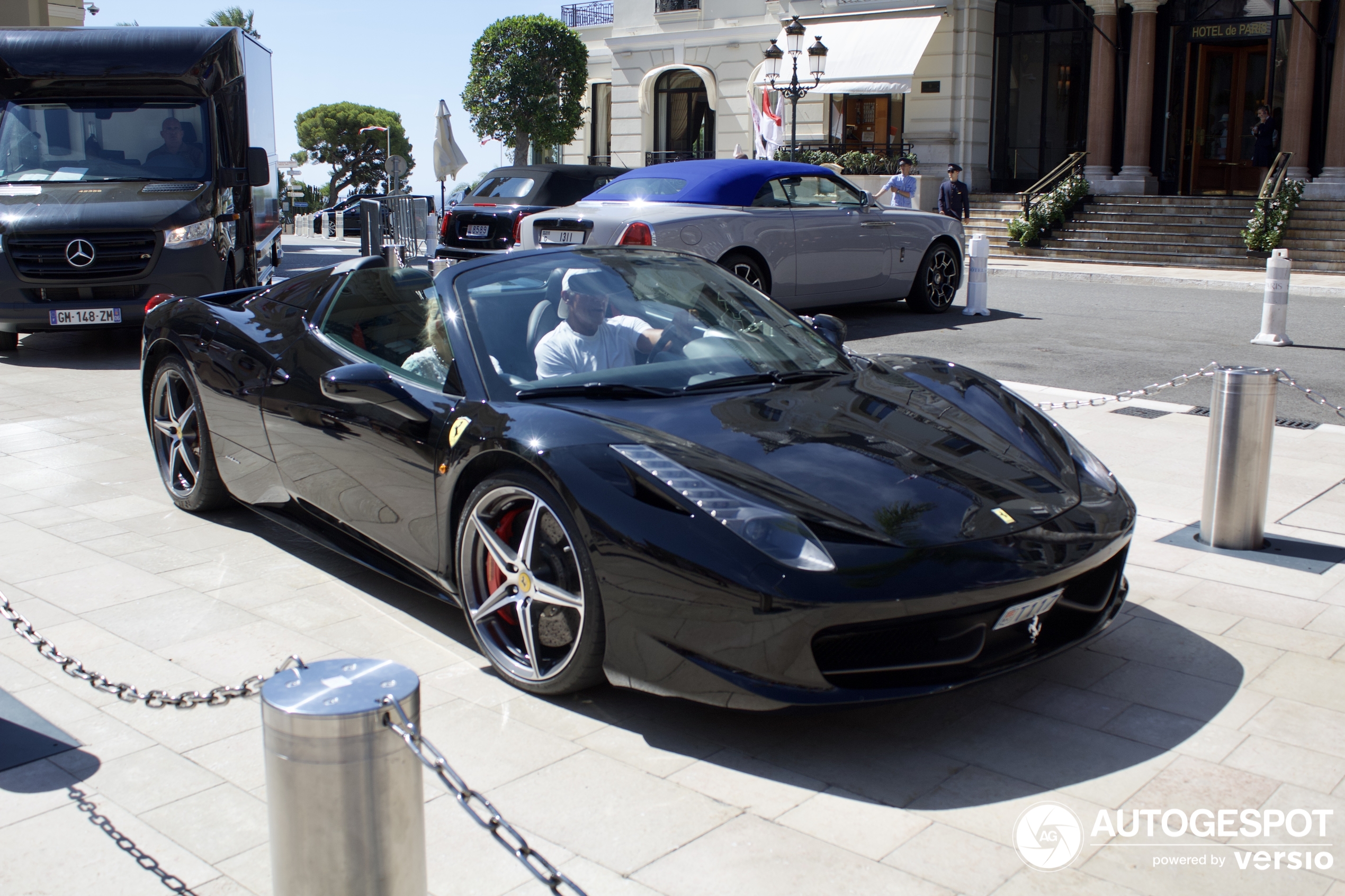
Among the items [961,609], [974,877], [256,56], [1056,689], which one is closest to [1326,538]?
[1056,689]

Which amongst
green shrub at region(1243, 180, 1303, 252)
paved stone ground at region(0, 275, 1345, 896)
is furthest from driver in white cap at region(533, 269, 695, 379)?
green shrub at region(1243, 180, 1303, 252)

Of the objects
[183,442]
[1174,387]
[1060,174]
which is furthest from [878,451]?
[1060,174]

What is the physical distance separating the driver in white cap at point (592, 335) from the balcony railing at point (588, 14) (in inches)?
1632

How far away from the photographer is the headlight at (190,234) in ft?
35.2

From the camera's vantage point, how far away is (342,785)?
200 centimetres

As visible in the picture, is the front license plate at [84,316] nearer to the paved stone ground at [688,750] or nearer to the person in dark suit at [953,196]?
the paved stone ground at [688,750]

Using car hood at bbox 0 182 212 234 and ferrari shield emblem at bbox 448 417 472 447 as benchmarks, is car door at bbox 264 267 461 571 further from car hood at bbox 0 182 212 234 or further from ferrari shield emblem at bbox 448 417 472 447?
car hood at bbox 0 182 212 234

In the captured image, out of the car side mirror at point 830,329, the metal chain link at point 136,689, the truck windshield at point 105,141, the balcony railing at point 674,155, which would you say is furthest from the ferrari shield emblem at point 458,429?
the balcony railing at point 674,155

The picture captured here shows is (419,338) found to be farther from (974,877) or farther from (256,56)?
(256,56)

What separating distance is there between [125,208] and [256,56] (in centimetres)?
322

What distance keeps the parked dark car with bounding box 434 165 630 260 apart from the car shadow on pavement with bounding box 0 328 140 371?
4.19 metres

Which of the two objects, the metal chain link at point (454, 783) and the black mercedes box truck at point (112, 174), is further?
the black mercedes box truck at point (112, 174)

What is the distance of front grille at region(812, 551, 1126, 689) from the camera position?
10.0 feet

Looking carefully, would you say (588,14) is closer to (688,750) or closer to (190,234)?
Answer: (190,234)
